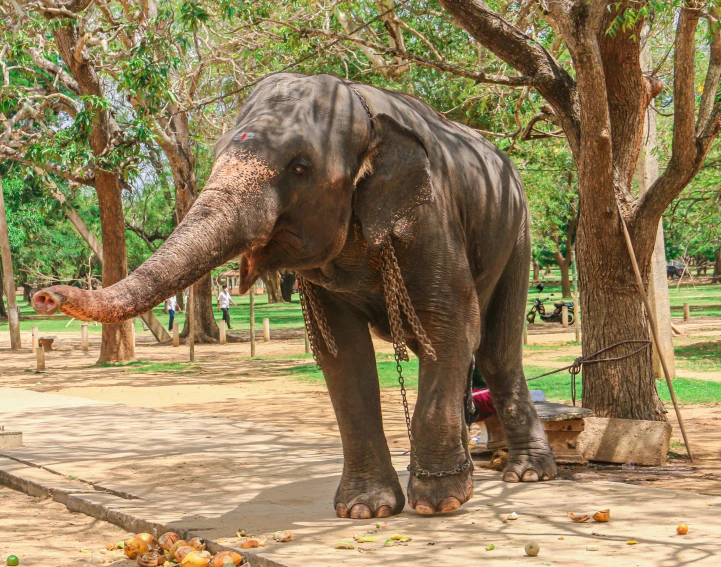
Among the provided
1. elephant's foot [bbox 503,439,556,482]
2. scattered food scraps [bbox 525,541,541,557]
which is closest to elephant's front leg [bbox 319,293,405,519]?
scattered food scraps [bbox 525,541,541,557]

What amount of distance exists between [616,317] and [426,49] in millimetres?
11174

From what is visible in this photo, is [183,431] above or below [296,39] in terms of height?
below

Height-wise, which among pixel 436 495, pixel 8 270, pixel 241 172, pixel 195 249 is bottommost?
pixel 436 495

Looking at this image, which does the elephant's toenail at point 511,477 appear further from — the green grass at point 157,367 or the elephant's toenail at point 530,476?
the green grass at point 157,367

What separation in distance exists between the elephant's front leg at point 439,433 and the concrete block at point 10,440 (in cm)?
527

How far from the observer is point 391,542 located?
4895 mm

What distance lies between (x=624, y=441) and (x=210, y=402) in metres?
7.61

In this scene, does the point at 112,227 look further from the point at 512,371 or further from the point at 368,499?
the point at 368,499

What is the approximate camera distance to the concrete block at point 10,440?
932cm

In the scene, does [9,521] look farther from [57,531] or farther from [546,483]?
[546,483]

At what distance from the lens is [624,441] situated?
25.5 feet

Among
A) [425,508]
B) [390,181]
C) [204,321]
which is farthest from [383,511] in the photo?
[204,321]

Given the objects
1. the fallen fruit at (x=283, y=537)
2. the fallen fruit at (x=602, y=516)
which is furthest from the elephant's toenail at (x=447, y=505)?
the fallen fruit at (x=283, y=537)

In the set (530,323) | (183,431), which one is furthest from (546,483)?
(530,323)
